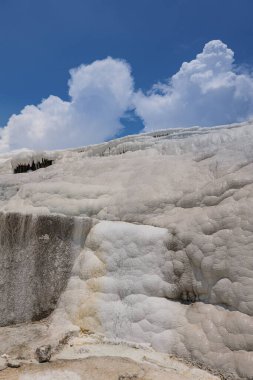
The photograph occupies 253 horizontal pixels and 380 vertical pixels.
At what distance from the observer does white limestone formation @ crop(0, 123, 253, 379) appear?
4.21 metres

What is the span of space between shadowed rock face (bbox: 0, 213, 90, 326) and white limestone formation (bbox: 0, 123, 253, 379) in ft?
0.18

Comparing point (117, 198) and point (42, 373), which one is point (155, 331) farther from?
point (117, 198)

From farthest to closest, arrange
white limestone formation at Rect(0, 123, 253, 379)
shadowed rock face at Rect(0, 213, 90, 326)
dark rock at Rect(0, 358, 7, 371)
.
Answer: shadowed rock face at Rect(0, 213, 90, 326) → white limestone formation at Rect(0, 123, 253, 379) → dark rock at Rect(0, 358, 7, 371)

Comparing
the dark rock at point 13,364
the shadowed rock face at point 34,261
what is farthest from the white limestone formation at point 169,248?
the dark rock at point 13,364

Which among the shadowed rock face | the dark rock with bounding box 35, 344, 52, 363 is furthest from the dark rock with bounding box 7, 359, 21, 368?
the shadowed rock face

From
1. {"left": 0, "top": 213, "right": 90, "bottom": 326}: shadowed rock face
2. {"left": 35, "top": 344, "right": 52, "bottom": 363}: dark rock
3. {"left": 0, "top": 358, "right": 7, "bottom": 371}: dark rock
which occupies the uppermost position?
{"left": 0, "top": 213, "right": 90, "bottom": 326}: shadowed rock face

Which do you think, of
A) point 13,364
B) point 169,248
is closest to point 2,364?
point 13,364

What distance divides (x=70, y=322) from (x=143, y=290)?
3.15ft

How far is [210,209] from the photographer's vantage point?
4832mm

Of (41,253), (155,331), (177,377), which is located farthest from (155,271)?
(41,253)

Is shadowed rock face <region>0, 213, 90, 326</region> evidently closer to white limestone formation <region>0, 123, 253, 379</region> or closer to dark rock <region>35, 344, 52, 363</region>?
white limestone formation <region>0, 123, 253, 379</region>

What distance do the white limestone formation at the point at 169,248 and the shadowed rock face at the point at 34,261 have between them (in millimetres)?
55

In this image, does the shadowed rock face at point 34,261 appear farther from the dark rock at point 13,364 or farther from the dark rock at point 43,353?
the dark rock at point 13,364

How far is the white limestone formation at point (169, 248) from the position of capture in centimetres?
421
